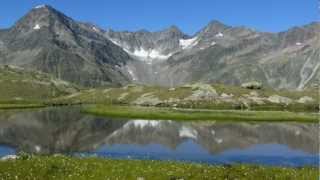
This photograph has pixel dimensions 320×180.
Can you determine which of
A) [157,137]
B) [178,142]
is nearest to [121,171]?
[178,142]

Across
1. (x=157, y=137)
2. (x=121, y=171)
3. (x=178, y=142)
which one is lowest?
(x=178, y=142)

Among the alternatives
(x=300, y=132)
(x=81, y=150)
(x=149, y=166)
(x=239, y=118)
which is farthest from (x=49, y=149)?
(x=239, y=118)

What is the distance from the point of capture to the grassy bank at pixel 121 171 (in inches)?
1369

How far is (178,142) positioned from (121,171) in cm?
7564

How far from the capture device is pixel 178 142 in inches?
4400

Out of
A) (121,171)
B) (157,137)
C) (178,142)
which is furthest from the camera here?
(157,137)

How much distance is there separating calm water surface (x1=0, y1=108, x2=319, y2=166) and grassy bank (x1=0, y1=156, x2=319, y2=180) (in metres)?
30.5

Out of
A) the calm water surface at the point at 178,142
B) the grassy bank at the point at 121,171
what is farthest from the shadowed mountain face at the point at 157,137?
the grassy bank at the point at 121,171

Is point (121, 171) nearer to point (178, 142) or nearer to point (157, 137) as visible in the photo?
point (178, 142)

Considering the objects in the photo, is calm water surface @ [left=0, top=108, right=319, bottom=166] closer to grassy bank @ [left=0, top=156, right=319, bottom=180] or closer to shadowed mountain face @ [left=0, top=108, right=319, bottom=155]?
shadowed mountain face @ [left=0, top=108, right=319, bottom=155]

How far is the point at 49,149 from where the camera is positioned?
9194 centimetres

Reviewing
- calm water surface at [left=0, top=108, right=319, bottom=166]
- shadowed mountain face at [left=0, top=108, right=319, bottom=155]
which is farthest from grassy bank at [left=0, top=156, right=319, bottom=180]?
shadowed mountain face at [left=0, top=108, right=319, bottom=155]

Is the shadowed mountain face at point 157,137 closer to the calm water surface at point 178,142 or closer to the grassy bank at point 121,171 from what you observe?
the calm water surface at point 178,142

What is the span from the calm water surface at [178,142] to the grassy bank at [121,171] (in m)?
30.5
